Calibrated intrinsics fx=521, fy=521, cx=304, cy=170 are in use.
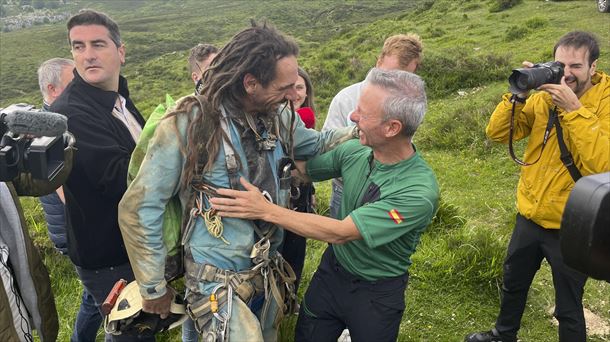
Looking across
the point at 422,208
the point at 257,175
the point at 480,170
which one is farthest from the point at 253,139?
the point at 480,170

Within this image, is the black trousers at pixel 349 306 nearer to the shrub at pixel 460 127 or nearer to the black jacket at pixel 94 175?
the black jacket at pixel 94 175

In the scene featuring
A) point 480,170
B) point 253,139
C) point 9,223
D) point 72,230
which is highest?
point 253,139

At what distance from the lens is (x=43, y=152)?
2.09 m

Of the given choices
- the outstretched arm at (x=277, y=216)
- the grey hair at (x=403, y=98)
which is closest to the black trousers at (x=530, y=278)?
the grey hair at (x=403, y=98)

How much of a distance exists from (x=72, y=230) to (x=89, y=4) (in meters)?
143

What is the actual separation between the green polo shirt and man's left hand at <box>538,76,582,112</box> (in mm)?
1142

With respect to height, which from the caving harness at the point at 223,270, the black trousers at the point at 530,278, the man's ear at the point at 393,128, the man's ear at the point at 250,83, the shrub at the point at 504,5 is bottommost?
the shrub at the point at 504,5

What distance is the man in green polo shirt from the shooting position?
8.13 ft

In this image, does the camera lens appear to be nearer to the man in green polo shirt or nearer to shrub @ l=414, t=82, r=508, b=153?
the man in green polo shirt

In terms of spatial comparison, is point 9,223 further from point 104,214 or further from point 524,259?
point 524,259

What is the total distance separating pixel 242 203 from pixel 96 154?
969 mm

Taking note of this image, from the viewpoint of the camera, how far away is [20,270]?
2646mm

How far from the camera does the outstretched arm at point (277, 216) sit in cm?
237

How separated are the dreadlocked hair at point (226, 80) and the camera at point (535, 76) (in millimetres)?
1632
